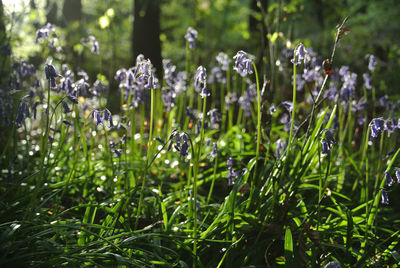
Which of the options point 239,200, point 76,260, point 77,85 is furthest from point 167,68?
point 76,260

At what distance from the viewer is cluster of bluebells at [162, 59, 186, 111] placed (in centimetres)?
384

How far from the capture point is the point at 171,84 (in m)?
4.01

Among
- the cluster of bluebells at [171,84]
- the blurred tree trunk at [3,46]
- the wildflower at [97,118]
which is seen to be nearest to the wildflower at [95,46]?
the cluster of bluebells at [171,84]

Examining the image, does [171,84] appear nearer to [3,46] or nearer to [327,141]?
[3,46]

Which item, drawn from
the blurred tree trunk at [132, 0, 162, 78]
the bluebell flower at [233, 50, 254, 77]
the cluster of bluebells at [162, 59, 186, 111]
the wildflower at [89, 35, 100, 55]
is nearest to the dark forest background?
the blurred tree trunk at [132, 0, 162, 78]

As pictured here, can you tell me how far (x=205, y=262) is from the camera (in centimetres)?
255

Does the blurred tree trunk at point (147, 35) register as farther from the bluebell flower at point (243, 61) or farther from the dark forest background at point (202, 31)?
the bluebell flower at point (243, 61)

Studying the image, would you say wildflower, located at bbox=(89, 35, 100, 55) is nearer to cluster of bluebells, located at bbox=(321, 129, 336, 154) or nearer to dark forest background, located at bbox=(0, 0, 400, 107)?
dark forest background, located at bbox=(0, 0, 400, 107)

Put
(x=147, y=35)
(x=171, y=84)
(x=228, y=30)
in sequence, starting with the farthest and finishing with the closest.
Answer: (x=228, y=30)
(x=147, y=35)
(x=171, y=84)

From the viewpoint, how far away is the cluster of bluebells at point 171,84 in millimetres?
3841

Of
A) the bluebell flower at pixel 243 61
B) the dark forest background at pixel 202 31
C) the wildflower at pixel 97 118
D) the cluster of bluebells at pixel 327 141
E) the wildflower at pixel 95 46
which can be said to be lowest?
the cluster of bluebells at pixel 327 141

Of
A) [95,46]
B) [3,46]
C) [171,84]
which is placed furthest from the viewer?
[171,84]

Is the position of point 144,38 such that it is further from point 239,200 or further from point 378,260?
point 378,260

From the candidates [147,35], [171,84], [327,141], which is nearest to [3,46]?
[171,84]
